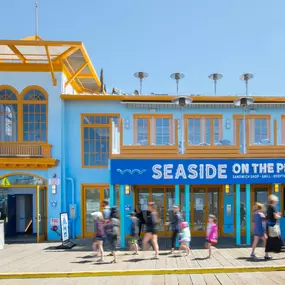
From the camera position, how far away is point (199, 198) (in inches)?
532

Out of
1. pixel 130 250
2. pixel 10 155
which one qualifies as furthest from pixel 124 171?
pixel 10 155

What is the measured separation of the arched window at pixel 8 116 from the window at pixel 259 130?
31.8 feet

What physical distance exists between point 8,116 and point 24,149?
171 cm

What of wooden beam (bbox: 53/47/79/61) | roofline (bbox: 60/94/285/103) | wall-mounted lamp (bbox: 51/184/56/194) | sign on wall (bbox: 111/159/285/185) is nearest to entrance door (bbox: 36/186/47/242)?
wall-mounted lamp (bbox: 51/184/56/194)

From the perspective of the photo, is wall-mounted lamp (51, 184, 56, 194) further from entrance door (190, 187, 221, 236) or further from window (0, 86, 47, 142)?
entrance door (190, 187, 221, 236)

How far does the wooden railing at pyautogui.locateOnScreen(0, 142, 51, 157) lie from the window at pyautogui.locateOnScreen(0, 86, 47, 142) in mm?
340

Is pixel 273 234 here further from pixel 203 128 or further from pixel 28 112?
pixel 28 112

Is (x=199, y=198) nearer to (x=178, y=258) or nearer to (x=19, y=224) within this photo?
(x=178, y=258)

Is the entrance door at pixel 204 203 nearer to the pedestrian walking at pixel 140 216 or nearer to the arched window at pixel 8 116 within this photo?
the pedestrian walking at pixel 140 216

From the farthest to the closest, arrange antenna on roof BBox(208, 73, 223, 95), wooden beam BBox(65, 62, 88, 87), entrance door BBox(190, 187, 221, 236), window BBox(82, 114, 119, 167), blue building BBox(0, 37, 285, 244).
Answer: antenna on roof BBox(208, 73, 223, 95), wooden beam BBox(65, 62, 88, 87), window BBox(82, 114, 119, 167), entrance door BBox(190, 187, 221, 236), blue building BBox(0, 37, 285, 244)

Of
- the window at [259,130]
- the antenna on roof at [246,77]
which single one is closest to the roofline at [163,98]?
the window at [259,130]

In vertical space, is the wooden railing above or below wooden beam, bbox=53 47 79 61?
below

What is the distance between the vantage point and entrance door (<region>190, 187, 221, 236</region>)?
43.9 ft

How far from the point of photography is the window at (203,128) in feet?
44.2
